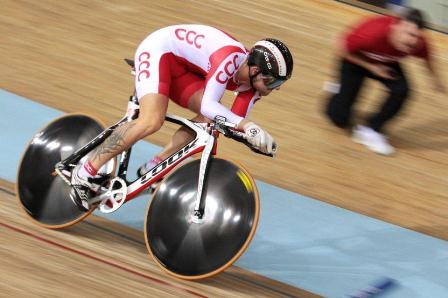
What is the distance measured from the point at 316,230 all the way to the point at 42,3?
490 cm

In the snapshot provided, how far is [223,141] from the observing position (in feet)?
26.9

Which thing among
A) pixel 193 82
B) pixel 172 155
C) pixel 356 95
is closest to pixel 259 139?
pixel 172 155

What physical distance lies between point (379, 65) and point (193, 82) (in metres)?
2.75

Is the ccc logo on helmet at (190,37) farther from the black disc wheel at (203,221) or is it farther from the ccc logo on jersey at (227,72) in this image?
the black disc wheel at (203,221)

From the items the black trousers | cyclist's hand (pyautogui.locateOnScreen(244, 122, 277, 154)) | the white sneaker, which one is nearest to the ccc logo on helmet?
cyclist's hand (pyautogui.locateOnScreen(244, 122, 277, 154))

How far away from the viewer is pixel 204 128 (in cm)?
570

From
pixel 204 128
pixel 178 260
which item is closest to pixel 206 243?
pixel 178 260

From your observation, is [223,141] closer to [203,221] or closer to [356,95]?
[356,95]

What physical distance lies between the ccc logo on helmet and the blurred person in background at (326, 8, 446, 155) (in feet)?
8.37

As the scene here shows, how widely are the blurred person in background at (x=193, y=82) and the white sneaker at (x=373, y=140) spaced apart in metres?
2.65

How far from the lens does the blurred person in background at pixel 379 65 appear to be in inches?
Result: 309

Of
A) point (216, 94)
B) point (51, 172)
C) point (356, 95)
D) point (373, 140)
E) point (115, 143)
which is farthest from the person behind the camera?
point (356, 95)

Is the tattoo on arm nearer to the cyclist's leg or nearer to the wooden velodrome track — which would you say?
the cyclist's leg

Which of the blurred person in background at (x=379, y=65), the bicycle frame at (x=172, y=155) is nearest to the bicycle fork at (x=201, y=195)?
the bicycle frame at (x=172, y=155)
